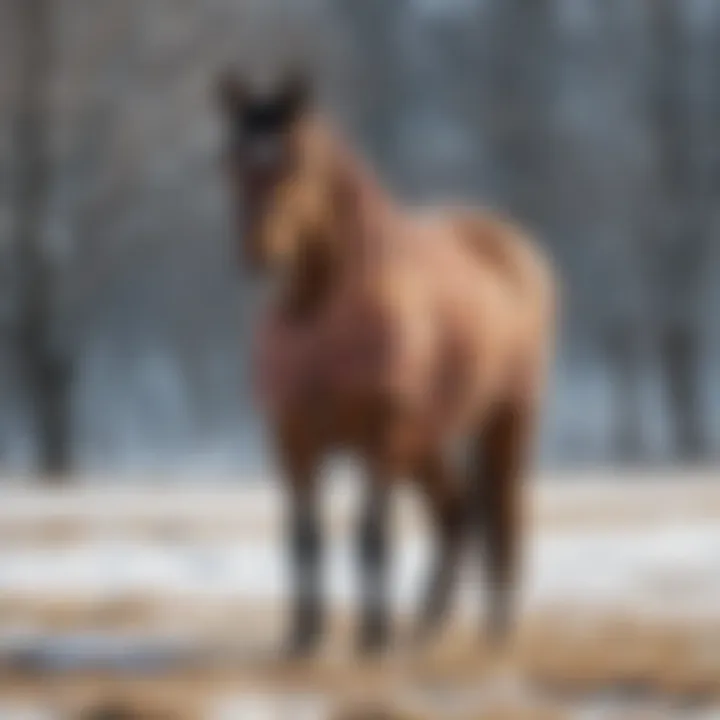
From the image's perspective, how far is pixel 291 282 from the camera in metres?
0.95

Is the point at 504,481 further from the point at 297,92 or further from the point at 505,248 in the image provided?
the point at 297,92

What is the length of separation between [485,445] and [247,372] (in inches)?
6.3

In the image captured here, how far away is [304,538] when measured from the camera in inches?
38.5

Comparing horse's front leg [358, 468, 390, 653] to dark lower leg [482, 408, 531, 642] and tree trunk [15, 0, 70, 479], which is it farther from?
tree trunk [15, 0, 70, 479]

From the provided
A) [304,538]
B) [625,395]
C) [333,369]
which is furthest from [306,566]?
[625,395]

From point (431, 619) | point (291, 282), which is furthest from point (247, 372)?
point (431, 619)

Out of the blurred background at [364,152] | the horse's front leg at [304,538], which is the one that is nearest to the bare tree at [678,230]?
the blurred background at [364,152]

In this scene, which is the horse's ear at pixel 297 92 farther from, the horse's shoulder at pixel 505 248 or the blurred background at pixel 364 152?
the horse's shoulder at pixel 505 248

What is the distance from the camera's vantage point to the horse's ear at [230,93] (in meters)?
0.96

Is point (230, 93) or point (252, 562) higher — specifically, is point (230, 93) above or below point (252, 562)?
above

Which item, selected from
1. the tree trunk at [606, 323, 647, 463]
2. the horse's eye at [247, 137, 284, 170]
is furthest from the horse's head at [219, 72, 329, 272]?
the tree trunk at [606, 323, 647, 463]

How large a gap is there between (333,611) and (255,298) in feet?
0.66

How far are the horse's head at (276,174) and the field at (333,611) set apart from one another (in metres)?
0.16

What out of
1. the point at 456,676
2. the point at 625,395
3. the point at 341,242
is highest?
the point at 341,242
